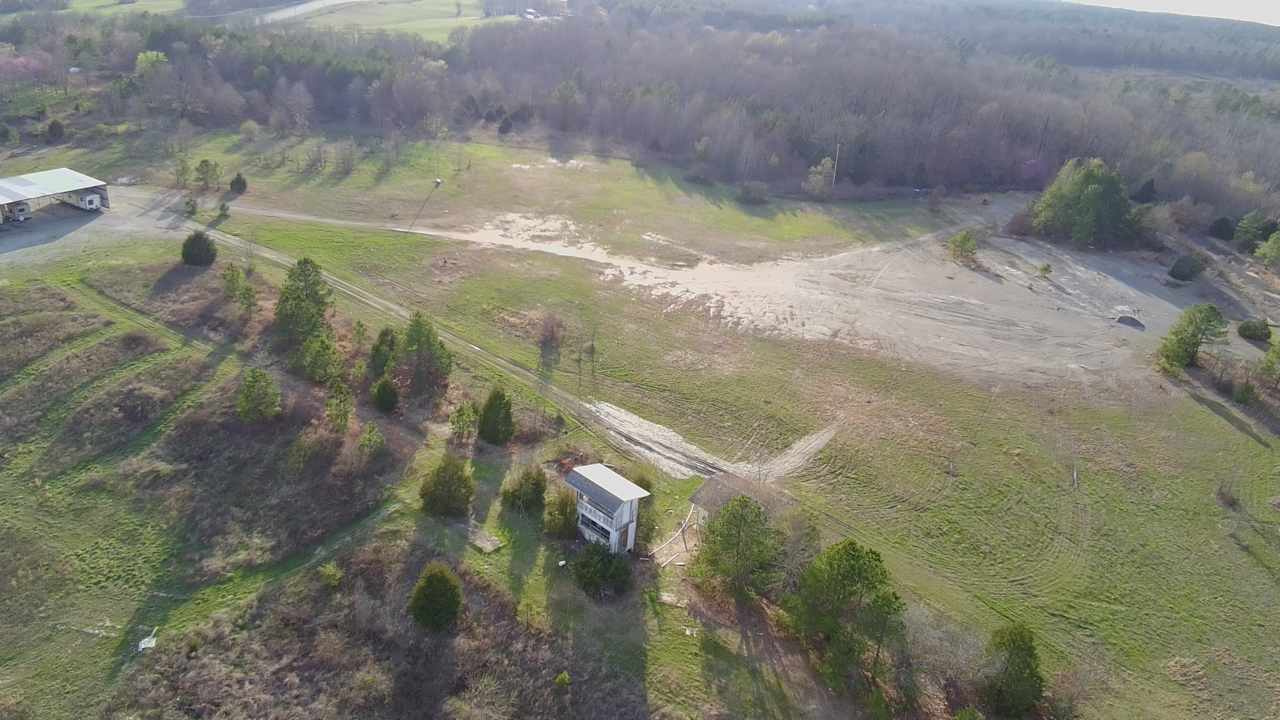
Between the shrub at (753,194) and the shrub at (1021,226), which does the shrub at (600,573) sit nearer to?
the shrub at (753,194)

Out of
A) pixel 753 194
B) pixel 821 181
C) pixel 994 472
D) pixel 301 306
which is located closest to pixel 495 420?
pixel 301 306

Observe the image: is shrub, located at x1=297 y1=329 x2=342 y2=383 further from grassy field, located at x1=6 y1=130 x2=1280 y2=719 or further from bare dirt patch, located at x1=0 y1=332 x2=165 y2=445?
bare dirt patch, located at x1=0 y1=332 x2=165 y2=445

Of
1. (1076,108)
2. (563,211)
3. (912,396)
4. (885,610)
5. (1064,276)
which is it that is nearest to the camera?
(885,610)

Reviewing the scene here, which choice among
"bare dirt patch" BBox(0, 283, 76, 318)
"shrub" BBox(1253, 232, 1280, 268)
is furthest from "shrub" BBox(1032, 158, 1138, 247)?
"bare dirt patch" BBox(0, 283, 76, 318)

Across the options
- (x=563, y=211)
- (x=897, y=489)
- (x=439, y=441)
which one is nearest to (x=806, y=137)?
(x=563, y=211)

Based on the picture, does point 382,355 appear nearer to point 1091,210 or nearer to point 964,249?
point 964,249

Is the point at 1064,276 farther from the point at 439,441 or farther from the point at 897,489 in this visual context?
the point at 439,441
